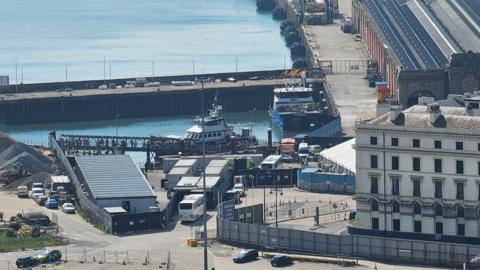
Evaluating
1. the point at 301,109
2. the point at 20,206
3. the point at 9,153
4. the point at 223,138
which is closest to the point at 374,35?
the point at 301,109

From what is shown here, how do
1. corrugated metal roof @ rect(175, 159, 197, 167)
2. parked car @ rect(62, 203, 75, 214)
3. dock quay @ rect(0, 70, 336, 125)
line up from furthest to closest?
1. dock quay @ rect(0, 70, 336, 125)
2. corrugated metal roof @ rect(175, 159, 197, 167)
3. parked car @ rect(62, 203, 75, 214)

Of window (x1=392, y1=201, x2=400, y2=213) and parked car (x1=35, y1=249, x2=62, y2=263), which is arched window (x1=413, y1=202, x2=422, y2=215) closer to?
window (x1=392, y1=201, x2=400, y2=213)

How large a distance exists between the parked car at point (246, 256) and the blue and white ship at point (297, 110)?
57.3m

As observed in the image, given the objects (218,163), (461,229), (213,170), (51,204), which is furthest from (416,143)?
(51,204)

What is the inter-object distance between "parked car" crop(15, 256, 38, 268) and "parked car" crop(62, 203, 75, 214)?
1498 centimetres

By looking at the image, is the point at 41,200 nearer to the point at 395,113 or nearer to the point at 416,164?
the point at 395,113

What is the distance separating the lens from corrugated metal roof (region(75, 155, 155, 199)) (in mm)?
113938

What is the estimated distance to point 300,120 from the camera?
164375 millimetres

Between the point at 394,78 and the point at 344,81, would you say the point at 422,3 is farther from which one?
the point at 394,78

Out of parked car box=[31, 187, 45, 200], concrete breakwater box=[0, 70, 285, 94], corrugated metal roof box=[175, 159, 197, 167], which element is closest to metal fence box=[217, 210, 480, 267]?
parked car box=[31, 187, 45, 200]

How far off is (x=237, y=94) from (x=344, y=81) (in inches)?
380

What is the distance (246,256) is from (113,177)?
1878 cm

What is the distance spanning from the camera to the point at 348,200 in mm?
116875

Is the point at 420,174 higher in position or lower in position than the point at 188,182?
higher
